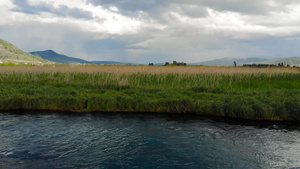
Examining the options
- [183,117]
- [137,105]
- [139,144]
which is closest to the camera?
[139,144]

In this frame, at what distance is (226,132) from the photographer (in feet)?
27.7

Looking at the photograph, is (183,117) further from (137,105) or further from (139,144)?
(139,144)

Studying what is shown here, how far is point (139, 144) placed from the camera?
282 inches

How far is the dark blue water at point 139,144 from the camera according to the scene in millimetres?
6012

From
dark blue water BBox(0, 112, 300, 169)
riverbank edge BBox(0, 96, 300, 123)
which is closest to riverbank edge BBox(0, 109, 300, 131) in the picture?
riverbank edge BBox(0, 96, 300, 123)

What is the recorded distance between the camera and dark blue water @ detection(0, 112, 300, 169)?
6012 mm

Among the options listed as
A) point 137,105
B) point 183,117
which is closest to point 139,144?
point 183,117

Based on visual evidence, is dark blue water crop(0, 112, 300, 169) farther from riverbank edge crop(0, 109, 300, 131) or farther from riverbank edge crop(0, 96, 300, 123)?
riverbank edge crop(0, 96, 300, 123)

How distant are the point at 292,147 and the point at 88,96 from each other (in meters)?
9.01

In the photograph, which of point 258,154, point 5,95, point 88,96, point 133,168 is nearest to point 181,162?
point 133,168

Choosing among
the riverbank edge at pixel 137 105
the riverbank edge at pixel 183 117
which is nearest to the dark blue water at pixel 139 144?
the riverbank edge at pixel 183 117

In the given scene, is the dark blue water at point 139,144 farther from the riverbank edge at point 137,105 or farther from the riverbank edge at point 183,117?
the riverbank edge at point 137,105

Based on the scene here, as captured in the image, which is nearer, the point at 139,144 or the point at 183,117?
the point at 139,144

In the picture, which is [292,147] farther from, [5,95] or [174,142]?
[5,95]
